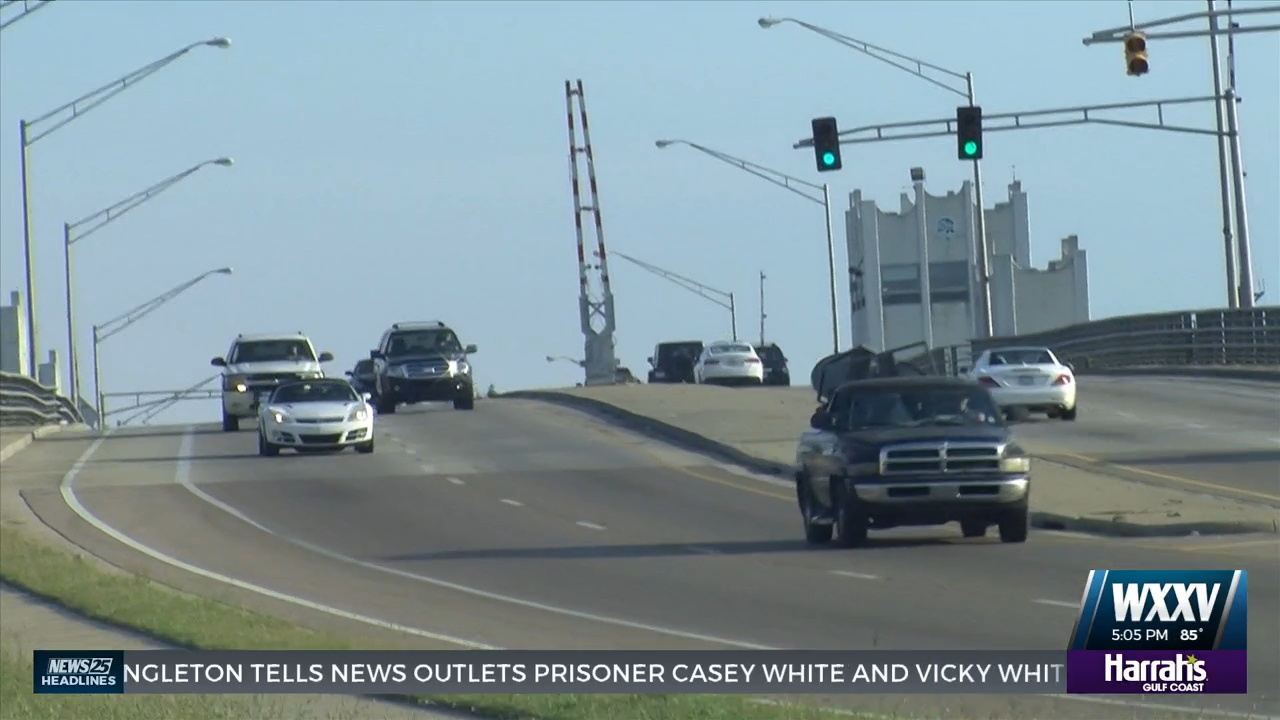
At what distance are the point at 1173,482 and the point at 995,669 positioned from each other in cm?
1459

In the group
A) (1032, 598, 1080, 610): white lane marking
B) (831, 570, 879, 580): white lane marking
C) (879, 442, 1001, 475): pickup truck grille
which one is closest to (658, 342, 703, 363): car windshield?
(879, 442, 1001, 475): pickup truck grille

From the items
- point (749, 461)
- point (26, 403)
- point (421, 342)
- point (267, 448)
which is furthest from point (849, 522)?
point (26, 403)

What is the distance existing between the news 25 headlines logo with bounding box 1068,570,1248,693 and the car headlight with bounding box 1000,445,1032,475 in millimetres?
8428

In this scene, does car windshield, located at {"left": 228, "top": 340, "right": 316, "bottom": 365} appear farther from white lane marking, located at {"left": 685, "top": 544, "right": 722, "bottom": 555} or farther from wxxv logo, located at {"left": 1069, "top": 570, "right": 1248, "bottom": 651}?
wxxv logo, located at {"left": 1069, "top": 570, "right": 1248, "bottom": 651}

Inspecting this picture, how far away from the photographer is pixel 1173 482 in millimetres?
27969

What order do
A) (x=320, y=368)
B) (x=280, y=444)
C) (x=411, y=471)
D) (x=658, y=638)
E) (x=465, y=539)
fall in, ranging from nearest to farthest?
(x=658, y=638), (x=465, y=539), (x=411, y=471), (x=280, y=444), (x=320, y=368)

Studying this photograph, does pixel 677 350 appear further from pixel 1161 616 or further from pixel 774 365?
pixel 1161 616

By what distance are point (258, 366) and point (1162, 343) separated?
26575mm

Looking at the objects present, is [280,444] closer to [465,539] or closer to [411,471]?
[411,471]

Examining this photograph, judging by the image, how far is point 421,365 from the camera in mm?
48781

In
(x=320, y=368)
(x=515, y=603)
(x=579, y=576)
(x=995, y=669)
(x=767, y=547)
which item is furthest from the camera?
(x=320, y=368)

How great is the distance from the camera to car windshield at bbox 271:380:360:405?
39.1m

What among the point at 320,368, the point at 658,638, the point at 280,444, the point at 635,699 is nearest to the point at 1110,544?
the point at 658,638

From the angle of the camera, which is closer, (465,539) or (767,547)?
(767,547)
